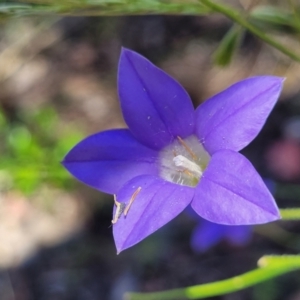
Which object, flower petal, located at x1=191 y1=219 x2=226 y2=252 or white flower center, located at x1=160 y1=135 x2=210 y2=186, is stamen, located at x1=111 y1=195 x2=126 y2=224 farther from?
flower petal, located at x1=191 y1=219 x2=226 y2=252

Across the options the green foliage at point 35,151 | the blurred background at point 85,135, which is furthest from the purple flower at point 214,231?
the green foliage at point 35,151

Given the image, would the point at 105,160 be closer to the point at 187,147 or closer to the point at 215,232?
the point at 187,147

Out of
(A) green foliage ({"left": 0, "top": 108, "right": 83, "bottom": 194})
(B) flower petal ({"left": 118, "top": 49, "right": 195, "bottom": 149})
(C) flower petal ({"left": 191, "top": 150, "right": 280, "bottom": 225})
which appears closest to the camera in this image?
(C) flower petal ({"left": 191, "top": 150, "right": 280, "bottom": 225})

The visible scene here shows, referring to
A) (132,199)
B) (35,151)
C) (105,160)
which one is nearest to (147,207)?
(132,199)

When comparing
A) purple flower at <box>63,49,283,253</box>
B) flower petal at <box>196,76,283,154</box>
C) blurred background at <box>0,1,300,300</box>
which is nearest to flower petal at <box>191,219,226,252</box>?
blurred background at <box>0,1,300,300</box>

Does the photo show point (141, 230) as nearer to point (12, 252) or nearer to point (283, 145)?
point (283, 145)

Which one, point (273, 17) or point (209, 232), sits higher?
point (273, 17)

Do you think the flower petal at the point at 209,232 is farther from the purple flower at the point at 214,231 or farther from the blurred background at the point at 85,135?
the blurred background at the point at 85,135
